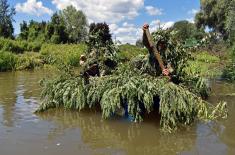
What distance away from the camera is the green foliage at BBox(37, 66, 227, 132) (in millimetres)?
8555

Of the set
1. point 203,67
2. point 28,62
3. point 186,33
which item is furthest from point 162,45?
point 186,33

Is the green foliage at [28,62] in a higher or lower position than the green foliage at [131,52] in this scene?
lower

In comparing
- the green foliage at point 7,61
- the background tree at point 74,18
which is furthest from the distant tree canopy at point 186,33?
the background tree at point 74,18

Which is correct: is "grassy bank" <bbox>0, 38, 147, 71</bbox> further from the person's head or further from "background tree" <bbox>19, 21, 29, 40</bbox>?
the person's head

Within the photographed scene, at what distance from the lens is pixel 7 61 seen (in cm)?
2452

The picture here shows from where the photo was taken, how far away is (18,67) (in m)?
24.9

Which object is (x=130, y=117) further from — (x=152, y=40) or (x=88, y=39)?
(x=88, y=39)

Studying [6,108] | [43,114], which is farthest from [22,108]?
[43,114]

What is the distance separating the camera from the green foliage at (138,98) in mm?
8555

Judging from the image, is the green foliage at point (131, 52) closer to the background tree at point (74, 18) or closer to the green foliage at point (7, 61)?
the green foliage at point (7, 61)

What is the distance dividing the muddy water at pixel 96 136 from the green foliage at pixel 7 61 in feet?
44.8

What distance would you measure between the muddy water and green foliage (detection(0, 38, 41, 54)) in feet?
60.2

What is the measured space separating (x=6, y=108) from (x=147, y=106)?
14.2 feet

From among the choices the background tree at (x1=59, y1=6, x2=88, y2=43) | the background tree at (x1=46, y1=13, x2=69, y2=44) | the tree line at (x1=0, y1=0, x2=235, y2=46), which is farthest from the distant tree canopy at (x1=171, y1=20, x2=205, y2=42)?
the background tree at (x1=59, y1=6, x2=88, y2=43)
